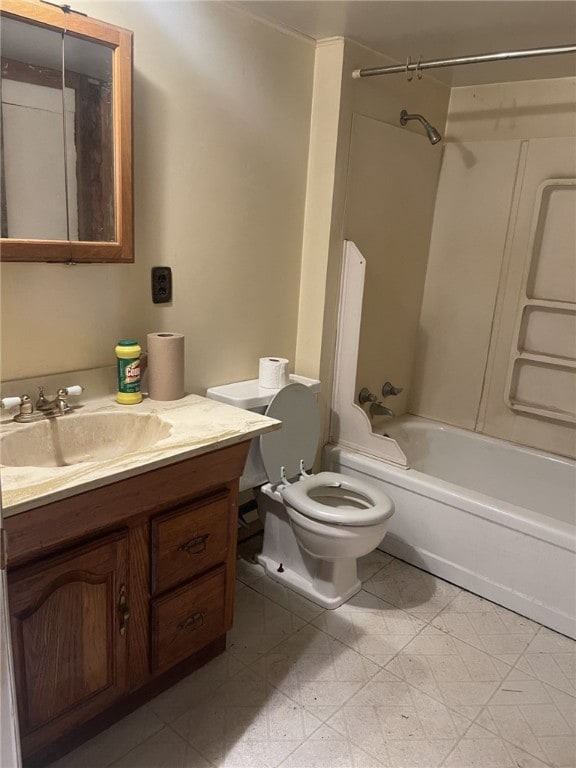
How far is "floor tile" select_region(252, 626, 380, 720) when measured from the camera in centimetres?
163

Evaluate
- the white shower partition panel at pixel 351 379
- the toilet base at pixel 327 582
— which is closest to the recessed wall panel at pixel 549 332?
the white shower partition panel at pixel 351 379

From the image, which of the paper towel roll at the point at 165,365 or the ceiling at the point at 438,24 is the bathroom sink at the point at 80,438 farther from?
the ceiling at the point at 438,24

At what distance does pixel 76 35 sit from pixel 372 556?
2102 mm

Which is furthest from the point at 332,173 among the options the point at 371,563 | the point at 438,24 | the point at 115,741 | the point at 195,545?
the point at 115,741

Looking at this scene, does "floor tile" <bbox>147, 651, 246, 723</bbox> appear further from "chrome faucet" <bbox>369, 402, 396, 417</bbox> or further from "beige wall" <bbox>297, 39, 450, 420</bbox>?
"chrome faucet" <bbox>369, 402, 396, 417</bbox>

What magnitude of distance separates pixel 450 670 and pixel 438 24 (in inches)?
84.6

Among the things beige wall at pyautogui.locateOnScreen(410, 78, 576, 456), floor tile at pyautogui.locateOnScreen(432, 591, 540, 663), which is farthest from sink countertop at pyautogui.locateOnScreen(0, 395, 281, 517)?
beige wall at pyautogui.locateOnScreen(410, 78, 576, 456)

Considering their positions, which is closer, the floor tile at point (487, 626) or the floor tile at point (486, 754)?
the floor tile at point (486, 754)

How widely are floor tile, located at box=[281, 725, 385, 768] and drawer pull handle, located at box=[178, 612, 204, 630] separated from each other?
417mm

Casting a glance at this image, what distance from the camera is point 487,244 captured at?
271 cm

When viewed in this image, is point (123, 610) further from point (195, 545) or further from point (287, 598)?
point (287, 598)

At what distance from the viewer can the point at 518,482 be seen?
2635 mm

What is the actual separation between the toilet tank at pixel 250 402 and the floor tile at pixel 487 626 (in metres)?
0.83

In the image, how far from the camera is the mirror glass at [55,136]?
1.33 meters
